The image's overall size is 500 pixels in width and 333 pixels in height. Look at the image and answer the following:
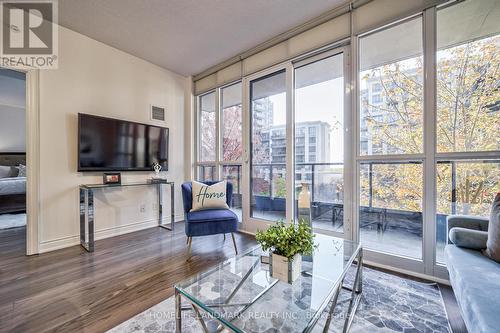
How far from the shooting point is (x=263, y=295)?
1.19m

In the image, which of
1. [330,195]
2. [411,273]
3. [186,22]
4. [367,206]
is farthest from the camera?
[330,195]

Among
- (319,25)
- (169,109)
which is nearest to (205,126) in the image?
(169,109)

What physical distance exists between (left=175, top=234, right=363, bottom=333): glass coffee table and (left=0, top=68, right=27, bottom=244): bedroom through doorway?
10.5 feet

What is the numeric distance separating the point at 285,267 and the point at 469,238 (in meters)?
1.34

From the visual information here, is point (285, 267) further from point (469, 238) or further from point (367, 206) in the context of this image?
point (367, 206)

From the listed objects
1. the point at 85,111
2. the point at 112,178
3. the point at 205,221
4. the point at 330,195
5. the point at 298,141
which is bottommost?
the point at 205,221

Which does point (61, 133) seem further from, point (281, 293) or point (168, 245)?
point (281, 293)

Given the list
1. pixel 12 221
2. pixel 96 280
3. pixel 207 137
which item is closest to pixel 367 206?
pixel 96 280

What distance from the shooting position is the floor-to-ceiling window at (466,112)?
68.2 inches

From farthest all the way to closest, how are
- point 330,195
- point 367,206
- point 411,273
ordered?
point 330,195, point 367,206, point 411,273

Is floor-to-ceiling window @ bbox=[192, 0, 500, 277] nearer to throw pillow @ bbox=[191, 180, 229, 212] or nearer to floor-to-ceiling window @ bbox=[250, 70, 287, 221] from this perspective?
floor-to-ceiling window @ bbox=[250, 70, 287, 221]

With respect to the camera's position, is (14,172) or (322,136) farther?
(14,172)

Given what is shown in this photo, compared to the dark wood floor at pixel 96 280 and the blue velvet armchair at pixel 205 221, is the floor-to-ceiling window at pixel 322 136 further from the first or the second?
the dark wood floor at pixel 96 280

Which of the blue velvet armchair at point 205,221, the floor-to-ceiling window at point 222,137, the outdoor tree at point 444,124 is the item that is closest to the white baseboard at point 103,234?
the floor-to-ceiling window at point 222,137
